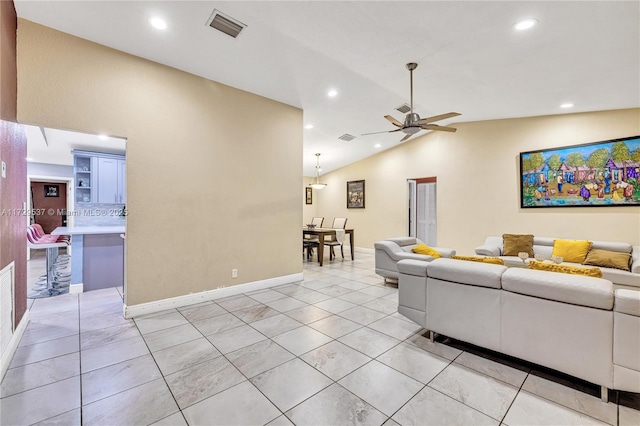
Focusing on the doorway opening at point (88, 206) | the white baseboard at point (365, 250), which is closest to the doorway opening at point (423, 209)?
the white baseboard at point (365, 250)

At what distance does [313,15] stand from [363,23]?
51 centimetres

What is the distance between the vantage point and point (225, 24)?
2834 mm

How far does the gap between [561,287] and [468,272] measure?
607 millimetres

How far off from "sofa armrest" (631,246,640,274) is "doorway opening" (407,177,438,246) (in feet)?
10.7

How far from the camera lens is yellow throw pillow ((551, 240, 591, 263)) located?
4293 mm

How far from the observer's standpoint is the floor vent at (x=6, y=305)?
222cm

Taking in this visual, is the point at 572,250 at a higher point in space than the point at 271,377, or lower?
higher

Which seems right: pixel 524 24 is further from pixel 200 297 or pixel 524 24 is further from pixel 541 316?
pixel 200 297

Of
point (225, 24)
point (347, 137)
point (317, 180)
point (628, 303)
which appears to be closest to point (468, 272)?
point (628, 303)

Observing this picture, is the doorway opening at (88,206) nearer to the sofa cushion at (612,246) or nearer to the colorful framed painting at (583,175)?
the colorful framed painting at (583,175)

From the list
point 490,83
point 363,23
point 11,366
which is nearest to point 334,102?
point 363,23

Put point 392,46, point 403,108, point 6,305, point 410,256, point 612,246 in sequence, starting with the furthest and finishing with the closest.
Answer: point 403,108
point 410,256
point 612,246
point 392,46
point 6,305

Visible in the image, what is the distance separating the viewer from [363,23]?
2771mm

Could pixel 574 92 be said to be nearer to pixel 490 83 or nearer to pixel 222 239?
pixel 490 83
